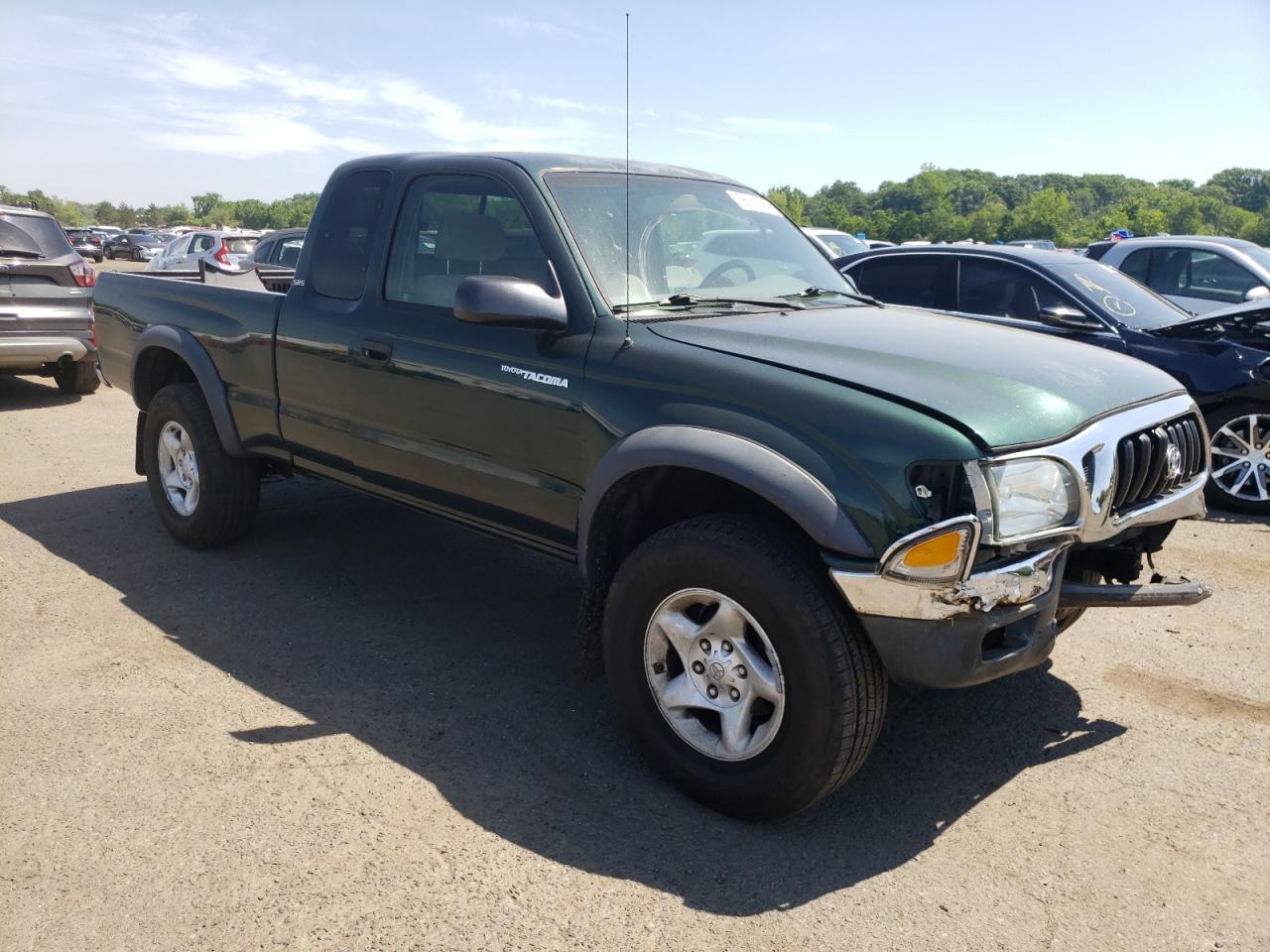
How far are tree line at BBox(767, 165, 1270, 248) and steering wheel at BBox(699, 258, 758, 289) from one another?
52178 mm

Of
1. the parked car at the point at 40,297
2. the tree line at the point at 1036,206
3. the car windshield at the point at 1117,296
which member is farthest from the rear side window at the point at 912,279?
the tree line at the point at 1036,206

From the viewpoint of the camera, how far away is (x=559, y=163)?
4125 mm

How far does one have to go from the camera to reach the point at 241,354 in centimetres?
512

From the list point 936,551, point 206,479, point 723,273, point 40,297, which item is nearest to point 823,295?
point 723,273

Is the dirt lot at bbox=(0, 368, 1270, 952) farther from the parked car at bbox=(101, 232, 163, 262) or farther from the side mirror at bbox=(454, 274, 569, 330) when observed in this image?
the parked car at bbox=(101, 232, 163, 262)

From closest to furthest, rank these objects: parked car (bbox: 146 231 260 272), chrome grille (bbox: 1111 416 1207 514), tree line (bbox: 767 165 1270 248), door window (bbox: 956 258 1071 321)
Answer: chrome grille (bbox: 1111 416 1207 514), door window (bbox: 956 258 1071 321), parked car (bbox: 146 231 260 272), tree line (bbox: 767 165 1270 248)

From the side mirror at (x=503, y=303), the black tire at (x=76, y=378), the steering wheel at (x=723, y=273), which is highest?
the steering wheel at (x=723, y=273)

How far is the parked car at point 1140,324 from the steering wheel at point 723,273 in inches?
104

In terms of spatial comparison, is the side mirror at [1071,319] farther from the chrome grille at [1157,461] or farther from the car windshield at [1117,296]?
the chrome grille at [1157,461]

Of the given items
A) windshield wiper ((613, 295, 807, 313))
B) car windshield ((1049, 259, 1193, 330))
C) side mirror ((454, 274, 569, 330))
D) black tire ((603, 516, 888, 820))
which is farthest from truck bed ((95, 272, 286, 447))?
car windshield ((1049, 259, 1193, 330))

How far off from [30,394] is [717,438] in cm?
1006

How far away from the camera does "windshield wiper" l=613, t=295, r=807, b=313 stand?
12.3 feet

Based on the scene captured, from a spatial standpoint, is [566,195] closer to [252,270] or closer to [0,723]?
[0,723]

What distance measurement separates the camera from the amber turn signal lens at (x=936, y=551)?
2.77 meters
